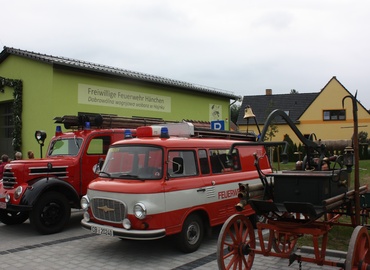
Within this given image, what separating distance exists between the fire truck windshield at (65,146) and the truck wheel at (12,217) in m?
1.68

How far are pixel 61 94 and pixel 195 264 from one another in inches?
421

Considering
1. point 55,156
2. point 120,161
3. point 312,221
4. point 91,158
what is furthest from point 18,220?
point 312,221

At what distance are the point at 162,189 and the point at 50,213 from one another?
3.39 metres

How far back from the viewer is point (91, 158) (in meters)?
9.43

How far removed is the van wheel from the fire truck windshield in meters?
3.96

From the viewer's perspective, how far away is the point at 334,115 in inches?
1517

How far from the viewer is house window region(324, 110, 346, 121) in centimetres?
3797

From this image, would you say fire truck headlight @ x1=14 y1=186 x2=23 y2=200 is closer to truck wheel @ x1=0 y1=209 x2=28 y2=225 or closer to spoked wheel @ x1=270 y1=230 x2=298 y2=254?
truck wheel @ x1=0 y1=209 x2=28 y2=225

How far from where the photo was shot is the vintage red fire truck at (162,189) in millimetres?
6125

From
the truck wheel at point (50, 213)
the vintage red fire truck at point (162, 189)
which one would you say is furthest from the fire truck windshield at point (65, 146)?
the vintage red fire truck at point (162, 189)

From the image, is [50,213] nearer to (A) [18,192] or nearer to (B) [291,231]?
(A) [18,192]

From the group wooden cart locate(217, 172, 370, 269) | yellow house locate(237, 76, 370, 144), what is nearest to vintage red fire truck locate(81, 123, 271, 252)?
wooden cart locate(217, 172, 370, 269)

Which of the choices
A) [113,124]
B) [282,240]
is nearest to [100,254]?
[282,240]

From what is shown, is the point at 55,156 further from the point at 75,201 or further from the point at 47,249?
the point at 47,249
